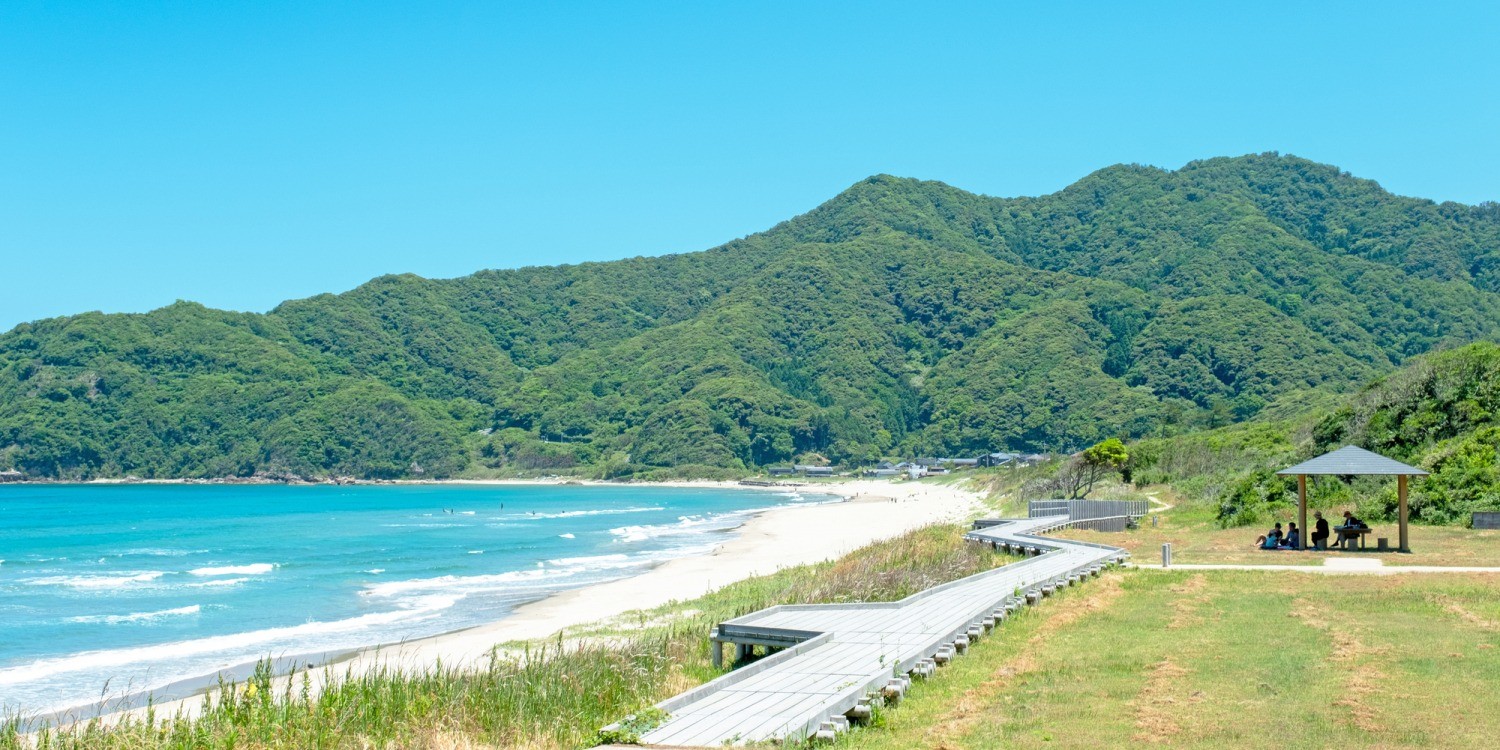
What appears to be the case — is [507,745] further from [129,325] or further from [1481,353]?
[129,325]

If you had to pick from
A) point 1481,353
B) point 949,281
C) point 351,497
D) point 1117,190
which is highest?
point 1117,190

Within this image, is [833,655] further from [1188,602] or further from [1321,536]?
[1321,536]

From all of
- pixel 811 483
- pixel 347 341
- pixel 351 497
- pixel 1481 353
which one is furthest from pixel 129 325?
pixel 1481 353

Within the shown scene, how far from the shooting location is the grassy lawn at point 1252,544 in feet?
55.1

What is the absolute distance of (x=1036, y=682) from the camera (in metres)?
8.52

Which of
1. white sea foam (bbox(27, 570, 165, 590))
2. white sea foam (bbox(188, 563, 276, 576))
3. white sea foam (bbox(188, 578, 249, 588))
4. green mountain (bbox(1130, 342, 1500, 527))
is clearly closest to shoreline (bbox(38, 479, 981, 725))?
white sea foam (bbox(188, 578, 249, 588))

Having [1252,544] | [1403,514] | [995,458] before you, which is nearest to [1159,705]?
[1403,514]

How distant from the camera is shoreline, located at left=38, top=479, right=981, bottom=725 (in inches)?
562

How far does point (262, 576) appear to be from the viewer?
3195 centimetres

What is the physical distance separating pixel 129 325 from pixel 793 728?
159656 millimetres

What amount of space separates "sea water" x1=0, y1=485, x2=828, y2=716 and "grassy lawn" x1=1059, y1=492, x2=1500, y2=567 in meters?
12.4

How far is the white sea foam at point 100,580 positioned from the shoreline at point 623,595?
1293 centimetres

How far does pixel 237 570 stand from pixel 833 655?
96.8 ft

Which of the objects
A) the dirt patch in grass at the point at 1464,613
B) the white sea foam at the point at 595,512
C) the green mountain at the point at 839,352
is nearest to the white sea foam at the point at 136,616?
the dirt patch in grass at the point at 1464,613
